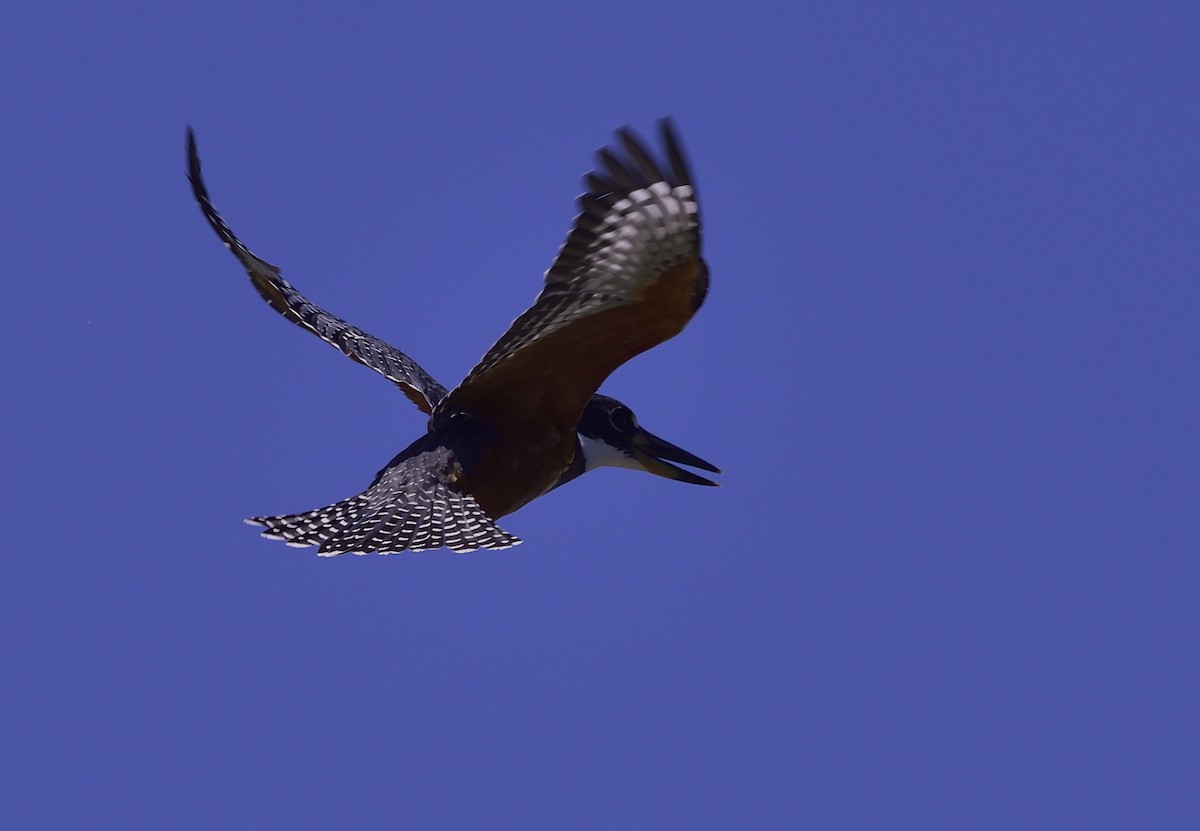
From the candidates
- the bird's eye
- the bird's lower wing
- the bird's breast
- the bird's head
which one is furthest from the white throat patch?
the bird's lower wing

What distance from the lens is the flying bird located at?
8688 millimetres

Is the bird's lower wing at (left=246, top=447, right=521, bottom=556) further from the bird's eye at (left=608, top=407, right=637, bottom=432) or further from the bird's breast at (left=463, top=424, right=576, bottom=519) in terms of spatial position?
the bird's eye at (left=608, top=407, right=637, bottom=432)

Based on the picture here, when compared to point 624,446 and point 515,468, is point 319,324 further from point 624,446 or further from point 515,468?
point 624,446

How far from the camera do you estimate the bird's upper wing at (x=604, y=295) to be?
338 inches

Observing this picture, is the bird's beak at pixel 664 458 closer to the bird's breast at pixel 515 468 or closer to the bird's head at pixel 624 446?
the bird's head at pixel 624 446

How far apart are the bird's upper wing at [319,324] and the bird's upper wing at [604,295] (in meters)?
0.93


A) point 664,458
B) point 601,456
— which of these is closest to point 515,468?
point 601,456

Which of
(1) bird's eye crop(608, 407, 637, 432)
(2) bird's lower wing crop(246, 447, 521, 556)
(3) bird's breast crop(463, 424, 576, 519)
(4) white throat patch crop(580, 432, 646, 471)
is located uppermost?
(1) bird's eye crop(608, 407, 637, 432)

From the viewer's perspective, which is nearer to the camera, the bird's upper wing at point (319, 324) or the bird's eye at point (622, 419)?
the bird's upper wing at point (319, 324)

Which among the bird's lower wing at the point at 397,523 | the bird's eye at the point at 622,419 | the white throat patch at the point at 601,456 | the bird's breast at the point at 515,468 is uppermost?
the bird's eye at the point at 622,419

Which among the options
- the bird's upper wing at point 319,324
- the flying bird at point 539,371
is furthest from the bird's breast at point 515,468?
the bird's upper wing at point 319,324

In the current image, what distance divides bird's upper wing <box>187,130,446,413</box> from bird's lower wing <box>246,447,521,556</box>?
1.38 m

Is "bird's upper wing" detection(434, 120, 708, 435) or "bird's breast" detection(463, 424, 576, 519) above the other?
"bird's upper wing" detection(434, 120, 708, 435)

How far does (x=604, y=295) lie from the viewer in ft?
30.0
